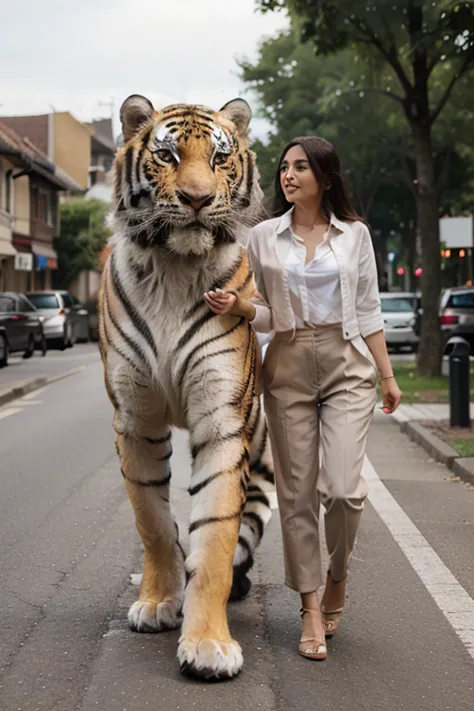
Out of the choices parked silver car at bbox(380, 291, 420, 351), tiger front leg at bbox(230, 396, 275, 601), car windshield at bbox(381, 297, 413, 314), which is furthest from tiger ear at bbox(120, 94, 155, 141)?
car windshield at bbox(381, 297, 413, 314)

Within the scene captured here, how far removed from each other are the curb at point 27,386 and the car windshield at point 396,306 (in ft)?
37.3

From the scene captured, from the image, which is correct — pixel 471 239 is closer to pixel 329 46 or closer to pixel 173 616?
pixel 329 46

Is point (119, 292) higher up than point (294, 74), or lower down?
lower down

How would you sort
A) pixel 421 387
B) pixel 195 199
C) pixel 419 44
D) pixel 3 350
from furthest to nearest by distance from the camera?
pixel 3 350, pixel 419 44, pixel 421 387, pixel 195 199

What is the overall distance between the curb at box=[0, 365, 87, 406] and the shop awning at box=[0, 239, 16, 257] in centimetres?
2229

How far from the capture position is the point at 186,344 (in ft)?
15.5

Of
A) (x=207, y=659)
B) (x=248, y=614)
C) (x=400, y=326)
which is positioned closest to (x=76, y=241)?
(x=400, y=326)

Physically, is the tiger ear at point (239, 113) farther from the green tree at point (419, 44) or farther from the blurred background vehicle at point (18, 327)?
the blurred background vehicle at point (18, 327)

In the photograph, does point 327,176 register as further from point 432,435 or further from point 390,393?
point 432,435

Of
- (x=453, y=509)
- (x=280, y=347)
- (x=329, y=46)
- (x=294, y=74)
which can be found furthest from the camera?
(x=294, y=74)

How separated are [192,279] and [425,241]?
56.9ft

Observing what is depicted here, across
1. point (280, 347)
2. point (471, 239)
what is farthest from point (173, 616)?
point (471, 239)

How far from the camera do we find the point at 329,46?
20812 mm

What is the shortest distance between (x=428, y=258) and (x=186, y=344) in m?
17.3
